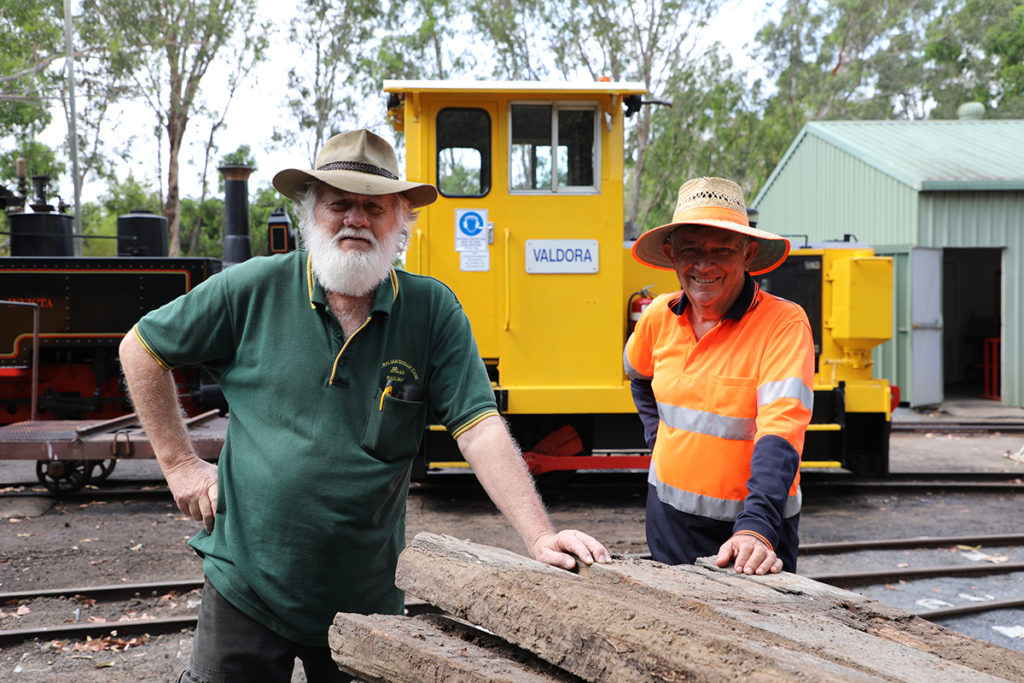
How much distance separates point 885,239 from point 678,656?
1549 centimetres

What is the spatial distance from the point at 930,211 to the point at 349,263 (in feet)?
46.7

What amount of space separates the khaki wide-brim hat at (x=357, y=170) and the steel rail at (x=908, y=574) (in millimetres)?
4094

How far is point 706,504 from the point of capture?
8.77 ft

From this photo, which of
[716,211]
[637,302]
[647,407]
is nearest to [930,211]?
[637,302]

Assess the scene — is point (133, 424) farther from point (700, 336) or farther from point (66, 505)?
point (700, 336)

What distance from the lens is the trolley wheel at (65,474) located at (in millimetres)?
7629

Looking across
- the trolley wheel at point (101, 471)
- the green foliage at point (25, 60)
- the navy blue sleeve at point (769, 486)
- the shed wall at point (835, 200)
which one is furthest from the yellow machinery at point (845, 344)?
the green foliage at point (25, 60)

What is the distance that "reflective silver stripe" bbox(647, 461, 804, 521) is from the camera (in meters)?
2.61

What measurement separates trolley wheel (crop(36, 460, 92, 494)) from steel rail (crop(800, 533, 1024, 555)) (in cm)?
586

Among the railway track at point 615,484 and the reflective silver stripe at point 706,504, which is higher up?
the reflective silver stripe at point 706,504

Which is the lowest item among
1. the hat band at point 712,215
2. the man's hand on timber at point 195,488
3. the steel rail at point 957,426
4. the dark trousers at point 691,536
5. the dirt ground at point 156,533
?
the steel rail at point 957,426

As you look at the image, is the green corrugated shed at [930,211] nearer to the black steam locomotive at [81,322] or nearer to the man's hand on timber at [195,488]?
the black steam locomotive at [81,322]

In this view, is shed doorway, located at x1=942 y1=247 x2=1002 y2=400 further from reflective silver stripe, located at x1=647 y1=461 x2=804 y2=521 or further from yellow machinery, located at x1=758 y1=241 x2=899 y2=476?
reflective silver stripe, located at x1=647 y1=461 x2=804 y2=521

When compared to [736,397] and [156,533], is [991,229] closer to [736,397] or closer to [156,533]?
[156,533]
